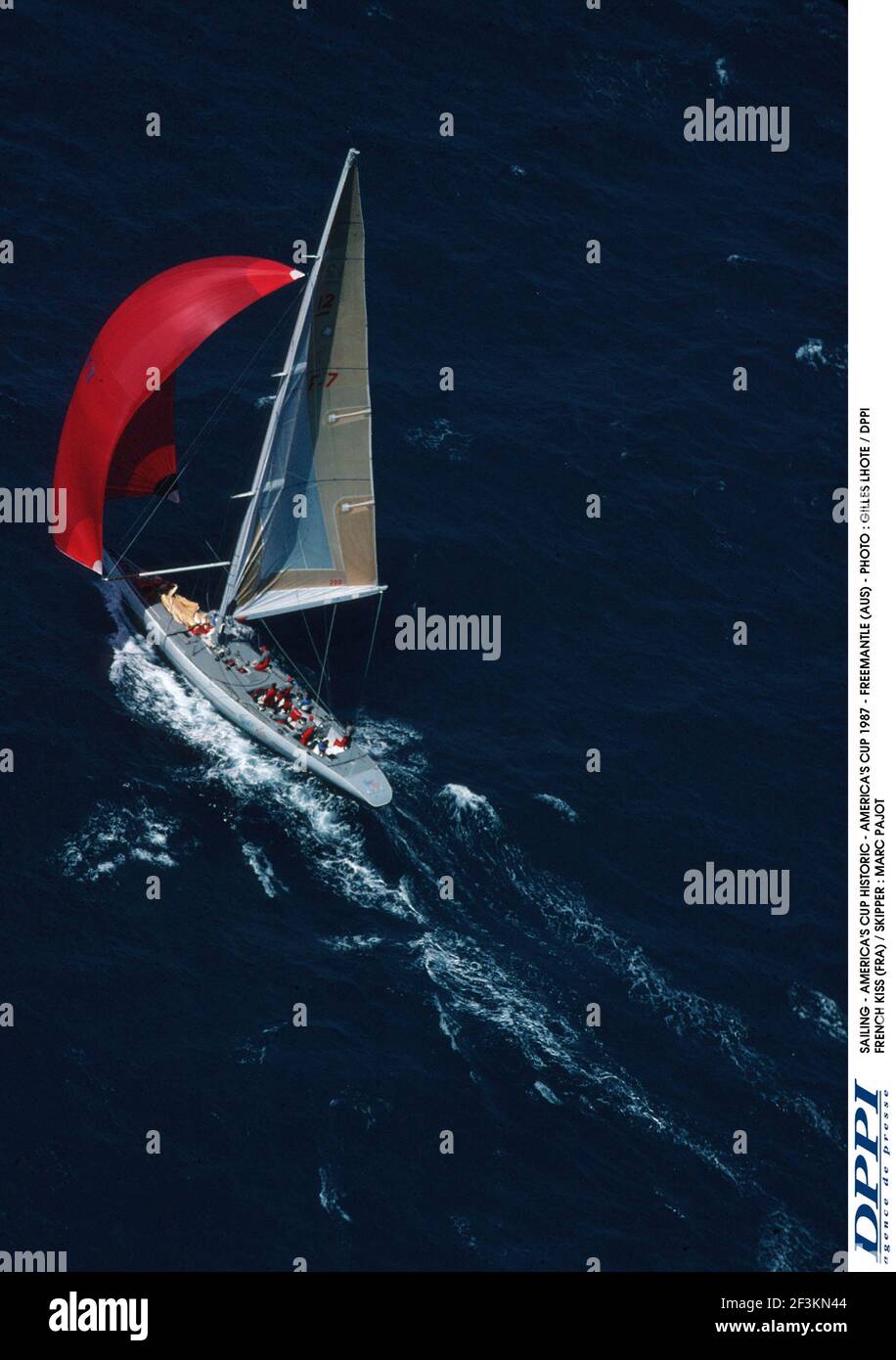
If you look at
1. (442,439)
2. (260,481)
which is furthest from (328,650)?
(442,439)

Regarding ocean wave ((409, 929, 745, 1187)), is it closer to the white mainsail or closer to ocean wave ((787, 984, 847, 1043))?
ocean wave ((787, 984, 847, 1043))

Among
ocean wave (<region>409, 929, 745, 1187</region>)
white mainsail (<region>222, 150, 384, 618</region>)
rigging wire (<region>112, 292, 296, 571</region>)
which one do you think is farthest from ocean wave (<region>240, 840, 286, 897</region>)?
rigging wire (<region>112, 292, 296, 571</region>)

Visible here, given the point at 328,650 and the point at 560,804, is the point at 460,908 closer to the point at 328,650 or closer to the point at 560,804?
the point at 560,804

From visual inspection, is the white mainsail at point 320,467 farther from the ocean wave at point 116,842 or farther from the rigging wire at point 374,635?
the ocean wave at point 116,842
